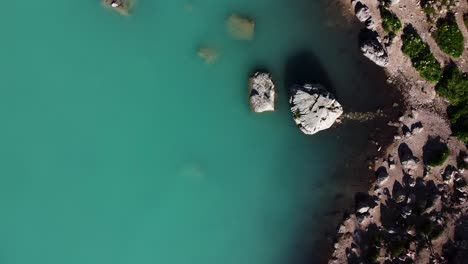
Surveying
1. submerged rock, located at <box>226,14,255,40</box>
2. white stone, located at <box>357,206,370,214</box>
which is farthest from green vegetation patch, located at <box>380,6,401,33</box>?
white stone, located at <box>357,206,370,214</box>

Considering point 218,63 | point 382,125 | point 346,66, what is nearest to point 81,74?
point 218,63

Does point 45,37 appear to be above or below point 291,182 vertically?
above

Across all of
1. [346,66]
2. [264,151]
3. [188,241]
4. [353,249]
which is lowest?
[188,241]

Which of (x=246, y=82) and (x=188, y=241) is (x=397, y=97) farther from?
(x=188, y=241)

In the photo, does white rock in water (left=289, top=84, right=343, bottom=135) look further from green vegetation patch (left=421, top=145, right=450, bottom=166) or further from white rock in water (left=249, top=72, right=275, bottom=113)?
green vegetation patch (left=421, top=145, right=450, bottom=166)

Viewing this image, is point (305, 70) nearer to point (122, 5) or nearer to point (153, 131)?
point (153, 131)

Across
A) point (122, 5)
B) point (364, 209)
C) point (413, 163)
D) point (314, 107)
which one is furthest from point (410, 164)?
point (122, 5)
